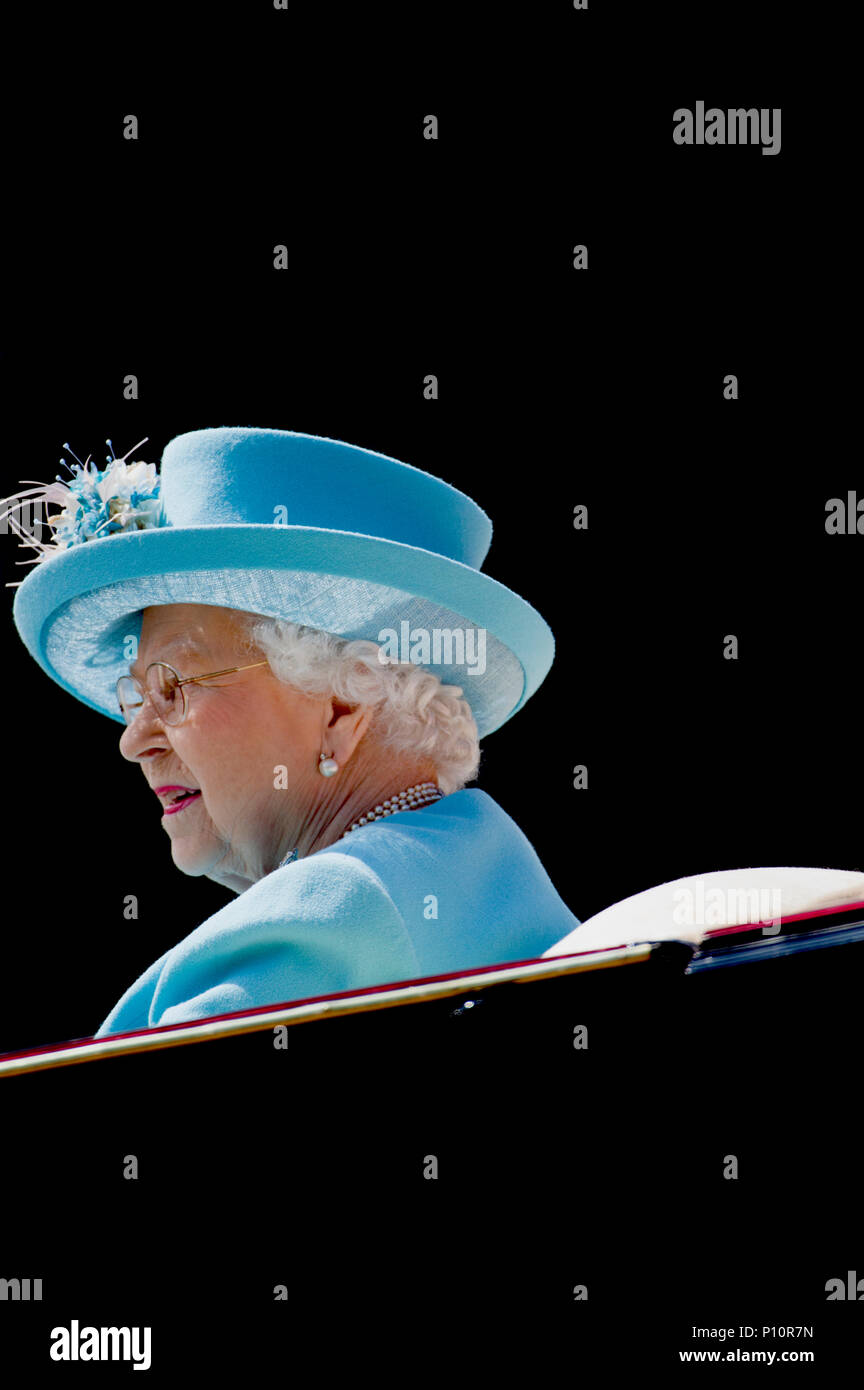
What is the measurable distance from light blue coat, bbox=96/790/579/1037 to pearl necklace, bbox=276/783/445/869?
16 centimetres

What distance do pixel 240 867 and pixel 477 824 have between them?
1.72 ft

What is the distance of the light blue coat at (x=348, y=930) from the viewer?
261cm

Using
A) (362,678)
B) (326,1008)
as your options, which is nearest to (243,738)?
(362,678)

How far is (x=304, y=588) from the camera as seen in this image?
3068mm

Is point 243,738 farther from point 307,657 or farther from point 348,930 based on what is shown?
point 348,930

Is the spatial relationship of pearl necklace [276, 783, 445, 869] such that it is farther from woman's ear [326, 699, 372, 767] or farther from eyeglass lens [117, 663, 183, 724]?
eyeglass lens [117, 663, 183, 724]

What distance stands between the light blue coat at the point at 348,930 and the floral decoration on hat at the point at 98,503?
0.83 m

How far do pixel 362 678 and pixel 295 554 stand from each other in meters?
0.26

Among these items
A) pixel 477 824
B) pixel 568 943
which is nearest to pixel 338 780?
pixel 477 824

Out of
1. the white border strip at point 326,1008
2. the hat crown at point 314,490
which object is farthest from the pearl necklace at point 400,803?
the white border strip at point 326,1008

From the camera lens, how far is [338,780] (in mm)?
3135

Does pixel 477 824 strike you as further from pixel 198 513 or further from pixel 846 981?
pixel 846 981

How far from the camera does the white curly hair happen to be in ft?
10.2

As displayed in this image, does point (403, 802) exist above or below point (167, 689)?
below
